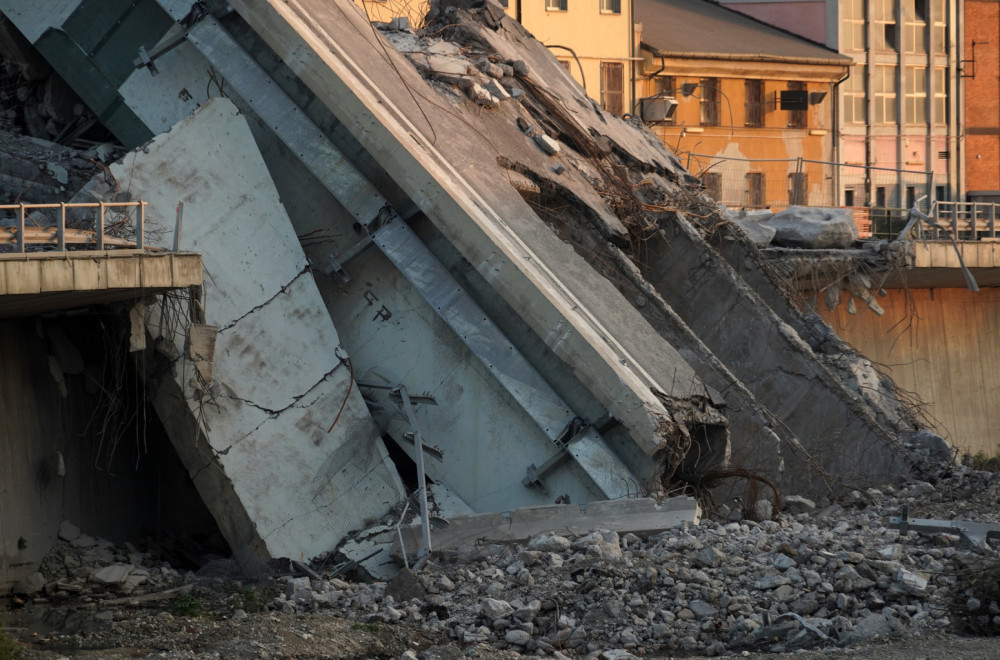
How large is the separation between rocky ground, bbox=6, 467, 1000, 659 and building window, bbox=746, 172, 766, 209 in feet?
72.4

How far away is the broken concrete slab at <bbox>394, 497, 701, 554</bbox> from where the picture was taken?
993 centimetres

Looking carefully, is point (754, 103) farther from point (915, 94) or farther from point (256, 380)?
point (256, 380)

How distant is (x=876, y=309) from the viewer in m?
18.2

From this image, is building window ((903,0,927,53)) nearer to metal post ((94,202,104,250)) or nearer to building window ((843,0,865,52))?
building window ((843,0,865,52))

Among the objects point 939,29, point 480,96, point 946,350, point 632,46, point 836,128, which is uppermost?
point 939,29

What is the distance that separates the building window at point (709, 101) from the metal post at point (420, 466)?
2308 cm

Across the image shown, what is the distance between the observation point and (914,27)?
1490 inches

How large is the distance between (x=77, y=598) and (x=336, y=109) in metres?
4.46

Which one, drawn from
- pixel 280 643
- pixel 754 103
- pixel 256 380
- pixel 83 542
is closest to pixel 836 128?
pixel 754 103

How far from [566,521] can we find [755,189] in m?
23.6

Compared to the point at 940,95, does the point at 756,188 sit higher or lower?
lower

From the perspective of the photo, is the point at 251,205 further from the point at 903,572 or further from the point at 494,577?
the point at 903,572

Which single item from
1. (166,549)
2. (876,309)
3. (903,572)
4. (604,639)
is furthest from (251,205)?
(876,309)

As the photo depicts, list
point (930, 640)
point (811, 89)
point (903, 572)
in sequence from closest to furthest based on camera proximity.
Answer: point (930, 640) < point (903, 572) < point (811, 89)
